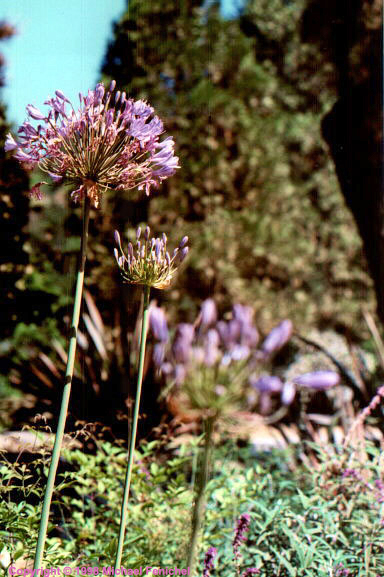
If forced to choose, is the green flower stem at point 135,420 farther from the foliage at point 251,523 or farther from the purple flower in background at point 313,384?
the purple flower in background at point 313,384

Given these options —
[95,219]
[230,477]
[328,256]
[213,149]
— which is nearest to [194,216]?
[213,149]

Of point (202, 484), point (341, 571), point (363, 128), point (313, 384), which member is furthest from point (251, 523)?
point (363, 128)

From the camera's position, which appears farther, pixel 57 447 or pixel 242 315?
pixel 242 315

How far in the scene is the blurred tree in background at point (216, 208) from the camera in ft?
8.20

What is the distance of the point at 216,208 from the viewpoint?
5.60 m

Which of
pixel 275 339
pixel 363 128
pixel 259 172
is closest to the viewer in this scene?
pixel 275 339

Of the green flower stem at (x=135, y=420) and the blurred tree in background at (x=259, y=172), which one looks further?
the blurred tree in background at (x=259, y=172)

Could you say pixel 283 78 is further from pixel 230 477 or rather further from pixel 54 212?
pixel 230 477

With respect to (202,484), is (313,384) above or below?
above

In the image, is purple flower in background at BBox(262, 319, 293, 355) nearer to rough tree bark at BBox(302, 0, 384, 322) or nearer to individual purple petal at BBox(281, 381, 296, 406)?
individual purple petal at BBox(281, 381, 296, 406)

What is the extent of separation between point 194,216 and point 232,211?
1.24m

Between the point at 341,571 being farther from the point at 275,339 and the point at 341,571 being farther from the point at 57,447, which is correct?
the point at 57,447

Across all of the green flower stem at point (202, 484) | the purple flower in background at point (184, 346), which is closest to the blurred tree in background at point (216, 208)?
the purple flower in background at point (184, 346)

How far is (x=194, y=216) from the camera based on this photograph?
471 centimetres
